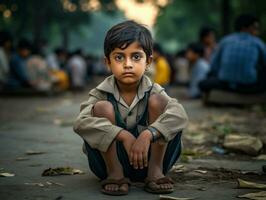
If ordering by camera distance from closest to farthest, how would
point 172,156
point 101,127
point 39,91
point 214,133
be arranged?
point 101,127 < point 172,156 < point 214,133 < point 39,91

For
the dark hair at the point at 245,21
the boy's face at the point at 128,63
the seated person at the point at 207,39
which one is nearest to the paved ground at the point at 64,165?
the boy's face at the point at 128,63

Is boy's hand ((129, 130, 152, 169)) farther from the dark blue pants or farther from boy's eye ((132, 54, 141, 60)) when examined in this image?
boy's eye ((132, 54, 141, 60))

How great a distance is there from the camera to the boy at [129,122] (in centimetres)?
298

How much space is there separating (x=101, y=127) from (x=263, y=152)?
89.9 inches

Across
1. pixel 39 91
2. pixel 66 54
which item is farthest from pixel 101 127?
pixel 66 54

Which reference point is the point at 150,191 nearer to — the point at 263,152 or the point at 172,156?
the point at 172,156

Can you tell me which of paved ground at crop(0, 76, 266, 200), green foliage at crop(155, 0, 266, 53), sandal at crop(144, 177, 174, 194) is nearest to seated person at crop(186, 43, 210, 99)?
paved ground at crop(0, 76, 266, 200)

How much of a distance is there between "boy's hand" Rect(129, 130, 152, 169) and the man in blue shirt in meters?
6.18

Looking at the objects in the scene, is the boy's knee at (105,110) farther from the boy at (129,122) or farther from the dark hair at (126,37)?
the dark hair at (126,37)

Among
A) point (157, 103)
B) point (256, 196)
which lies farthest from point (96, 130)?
point (256, 196)

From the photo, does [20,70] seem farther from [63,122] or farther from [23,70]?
[63,122]

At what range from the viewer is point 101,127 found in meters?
2.98

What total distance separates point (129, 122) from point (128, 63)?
38cm

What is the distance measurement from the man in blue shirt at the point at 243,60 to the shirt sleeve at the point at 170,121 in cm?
595
